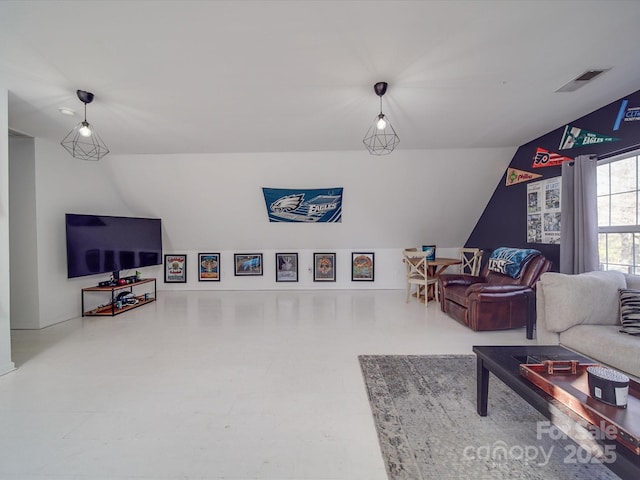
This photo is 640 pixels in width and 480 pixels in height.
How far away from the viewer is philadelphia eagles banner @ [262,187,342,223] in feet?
16.4

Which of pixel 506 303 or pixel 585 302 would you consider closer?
pixel 585 302

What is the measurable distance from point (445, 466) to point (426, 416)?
1.29 ft

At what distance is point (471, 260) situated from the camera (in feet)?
17.9

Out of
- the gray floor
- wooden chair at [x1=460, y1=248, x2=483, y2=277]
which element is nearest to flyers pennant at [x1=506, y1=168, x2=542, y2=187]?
wooden chair at [x1=460, y1=248, x2=483, y2=277]

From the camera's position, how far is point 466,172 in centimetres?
467

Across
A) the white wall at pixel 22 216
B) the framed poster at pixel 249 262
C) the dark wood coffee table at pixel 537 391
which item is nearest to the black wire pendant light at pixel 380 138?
the dark wood coffee table at pixel 537 391

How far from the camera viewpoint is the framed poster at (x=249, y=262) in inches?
237

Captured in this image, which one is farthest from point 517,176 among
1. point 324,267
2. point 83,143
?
point 83,143

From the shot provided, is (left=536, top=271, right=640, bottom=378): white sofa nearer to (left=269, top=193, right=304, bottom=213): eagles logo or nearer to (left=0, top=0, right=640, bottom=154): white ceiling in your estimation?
(left=0, top=0, right=640, bottom=154): white ceiling

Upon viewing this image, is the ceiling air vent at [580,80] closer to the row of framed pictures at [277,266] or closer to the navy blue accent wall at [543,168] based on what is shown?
the navy blue accent wall at [543,168]

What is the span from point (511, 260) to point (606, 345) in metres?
1.97

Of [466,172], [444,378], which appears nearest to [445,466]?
[444,378]

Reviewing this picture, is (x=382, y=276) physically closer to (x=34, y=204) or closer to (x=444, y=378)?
(x=444, y=378)

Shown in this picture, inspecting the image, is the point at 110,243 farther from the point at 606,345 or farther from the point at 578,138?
the point at 578,138
